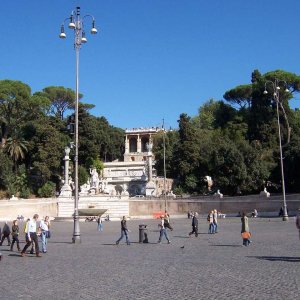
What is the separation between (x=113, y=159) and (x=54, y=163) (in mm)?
28683

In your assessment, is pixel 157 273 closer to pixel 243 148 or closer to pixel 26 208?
pixel 26 208

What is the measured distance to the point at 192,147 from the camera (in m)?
52.7

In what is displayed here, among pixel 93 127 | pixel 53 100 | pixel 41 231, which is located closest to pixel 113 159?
pixel 53 100

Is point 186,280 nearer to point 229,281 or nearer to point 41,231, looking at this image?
point 229,281

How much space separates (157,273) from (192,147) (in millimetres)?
43081

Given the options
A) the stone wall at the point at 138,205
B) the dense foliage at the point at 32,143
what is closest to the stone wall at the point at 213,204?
the stone wall at the point at 138,205

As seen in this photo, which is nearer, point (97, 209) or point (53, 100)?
point (97, 209)

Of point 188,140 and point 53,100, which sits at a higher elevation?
point 53,100

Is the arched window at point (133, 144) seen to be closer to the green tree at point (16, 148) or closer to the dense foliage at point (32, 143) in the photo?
the dense foliage at point (32, 143)

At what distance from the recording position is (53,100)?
69625mm

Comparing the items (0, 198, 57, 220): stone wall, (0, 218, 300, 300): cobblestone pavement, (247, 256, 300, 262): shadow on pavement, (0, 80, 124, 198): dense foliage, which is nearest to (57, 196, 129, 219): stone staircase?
(0, 198, 57, 220): stone wall

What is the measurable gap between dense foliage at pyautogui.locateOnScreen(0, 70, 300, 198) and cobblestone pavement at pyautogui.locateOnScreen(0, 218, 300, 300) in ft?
103

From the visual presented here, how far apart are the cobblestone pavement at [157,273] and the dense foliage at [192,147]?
31.3 meters

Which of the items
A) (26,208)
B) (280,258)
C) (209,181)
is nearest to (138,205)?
(209,181)
